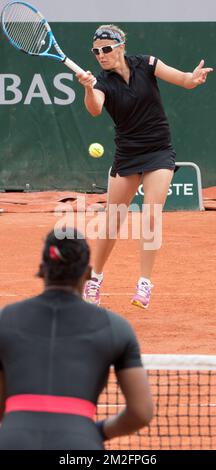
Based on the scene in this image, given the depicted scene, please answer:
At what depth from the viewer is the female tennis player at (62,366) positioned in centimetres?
323

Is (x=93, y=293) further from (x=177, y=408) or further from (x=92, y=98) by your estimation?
(x=177, y=408)

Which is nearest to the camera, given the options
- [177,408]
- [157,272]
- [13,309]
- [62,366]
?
[62,366]

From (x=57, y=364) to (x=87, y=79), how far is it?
13.5 feet

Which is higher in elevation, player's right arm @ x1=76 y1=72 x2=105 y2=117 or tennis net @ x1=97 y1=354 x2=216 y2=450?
player's right arm @ x1=76 y1=72 x2=105 y2=117

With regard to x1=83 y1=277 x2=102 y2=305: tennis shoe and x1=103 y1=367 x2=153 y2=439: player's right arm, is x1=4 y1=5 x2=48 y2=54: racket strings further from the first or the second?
x1=103 y1=367 x2=153 y2=439: player's right arm

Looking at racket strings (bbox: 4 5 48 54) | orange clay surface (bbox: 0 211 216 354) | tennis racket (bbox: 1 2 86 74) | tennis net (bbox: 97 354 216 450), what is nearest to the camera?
tennis net (bbox: 97 354 216 450)

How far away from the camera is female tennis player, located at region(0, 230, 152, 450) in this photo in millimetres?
3232

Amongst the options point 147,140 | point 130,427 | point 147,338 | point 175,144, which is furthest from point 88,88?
point 175,144

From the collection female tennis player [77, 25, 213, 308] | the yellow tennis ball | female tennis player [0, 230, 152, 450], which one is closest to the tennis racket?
female tennis player [77, 25, 213, 308]

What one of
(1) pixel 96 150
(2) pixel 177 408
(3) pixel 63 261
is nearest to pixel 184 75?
(2) pixel 177 408

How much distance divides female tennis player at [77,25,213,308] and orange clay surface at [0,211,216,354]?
47 cm

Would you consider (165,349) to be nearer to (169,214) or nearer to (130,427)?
(130,427)

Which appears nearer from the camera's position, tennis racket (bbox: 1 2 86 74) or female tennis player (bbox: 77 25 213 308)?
female tennis player (bbox: 77 25 213 308)

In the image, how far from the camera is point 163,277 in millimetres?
10367
